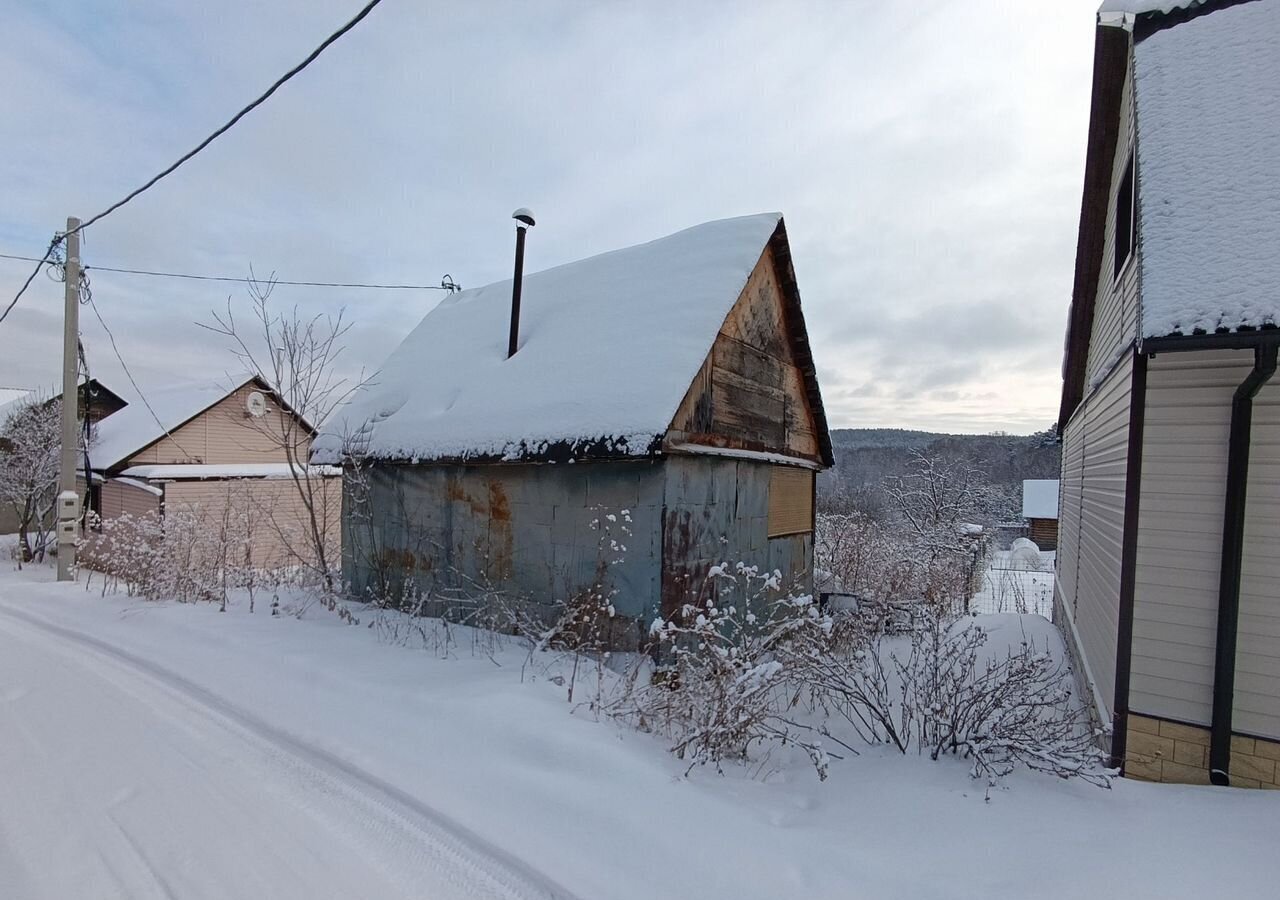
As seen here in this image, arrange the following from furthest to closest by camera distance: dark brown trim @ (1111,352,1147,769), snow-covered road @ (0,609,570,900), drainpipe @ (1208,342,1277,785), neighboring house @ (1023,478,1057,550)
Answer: neighboring house @ (1023,478,1057,550), dark brown trim @ (1111,352,1147,769), drainpipe @ (1208,342,1277,785), snow-covered road @ (0,609,570,900)

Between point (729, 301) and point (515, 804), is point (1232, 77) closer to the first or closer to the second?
point (729, 301)

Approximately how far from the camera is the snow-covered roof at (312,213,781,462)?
6.75 m

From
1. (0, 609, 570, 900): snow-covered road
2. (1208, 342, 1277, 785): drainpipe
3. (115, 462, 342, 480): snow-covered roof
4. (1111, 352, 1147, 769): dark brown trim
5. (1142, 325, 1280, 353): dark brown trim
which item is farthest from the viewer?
(115, 462, 342, 480): snow-covered roof

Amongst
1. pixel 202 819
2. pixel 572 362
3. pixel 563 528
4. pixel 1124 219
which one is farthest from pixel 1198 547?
pixel 202 819

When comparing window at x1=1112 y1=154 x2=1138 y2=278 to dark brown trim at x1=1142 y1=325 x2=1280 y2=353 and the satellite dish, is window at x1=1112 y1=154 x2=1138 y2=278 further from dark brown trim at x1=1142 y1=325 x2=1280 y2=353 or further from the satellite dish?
the satellite dish

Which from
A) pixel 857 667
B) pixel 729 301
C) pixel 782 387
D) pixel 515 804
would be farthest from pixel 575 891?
pixel 782 387

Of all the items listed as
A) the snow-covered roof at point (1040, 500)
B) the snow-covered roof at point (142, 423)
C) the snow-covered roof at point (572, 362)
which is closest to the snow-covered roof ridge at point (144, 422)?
the snow-covered roof at point (142, 423)

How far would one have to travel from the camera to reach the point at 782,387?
9.57m

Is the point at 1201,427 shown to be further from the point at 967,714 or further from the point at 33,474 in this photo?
the point at 33,474

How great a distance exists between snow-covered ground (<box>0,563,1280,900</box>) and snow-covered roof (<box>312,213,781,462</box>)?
2.74 meters

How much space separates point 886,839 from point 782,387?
674cm

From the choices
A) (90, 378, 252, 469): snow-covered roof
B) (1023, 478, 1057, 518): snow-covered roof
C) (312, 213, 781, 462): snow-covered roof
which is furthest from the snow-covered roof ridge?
(1023, 478, 1057, 518): snow-covered roof

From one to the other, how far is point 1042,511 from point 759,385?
135ft

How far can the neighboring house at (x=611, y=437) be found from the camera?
6.68 metres
